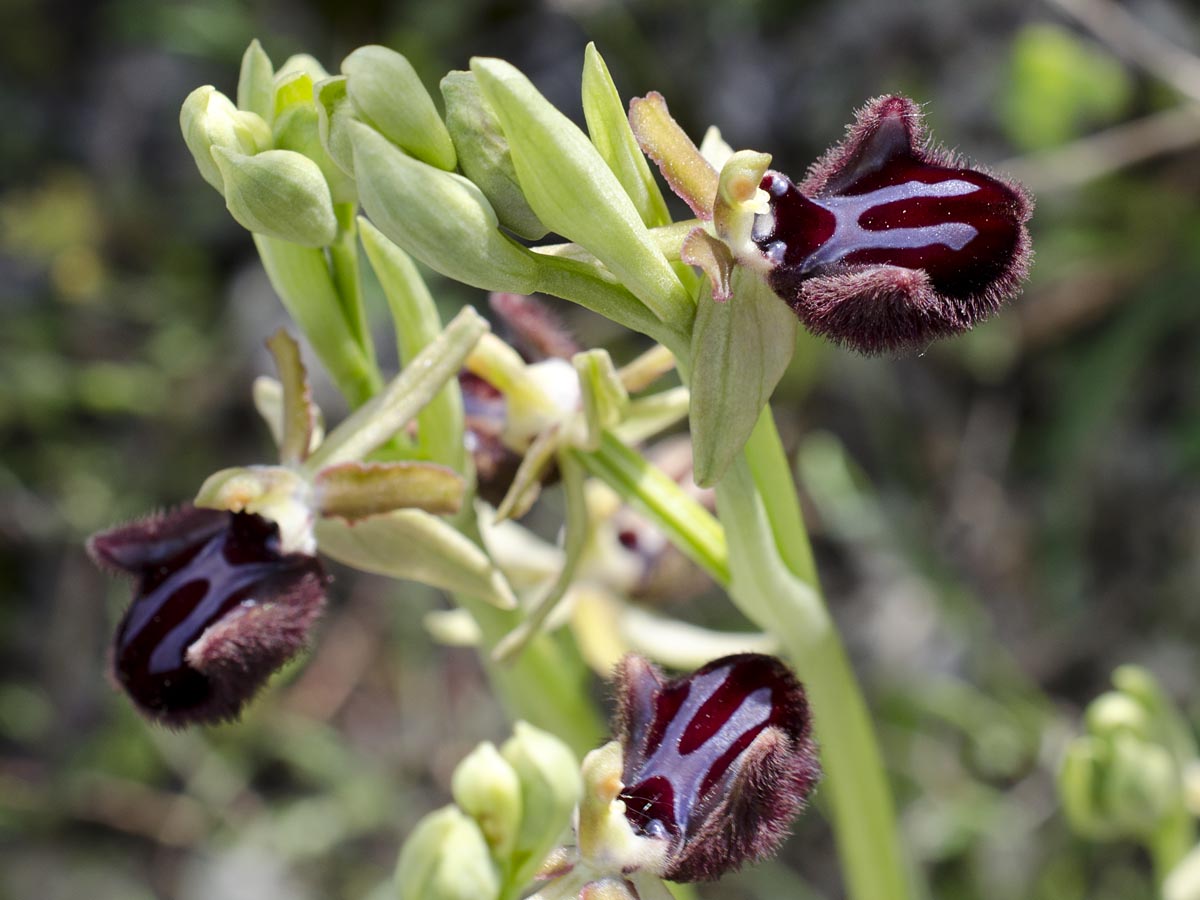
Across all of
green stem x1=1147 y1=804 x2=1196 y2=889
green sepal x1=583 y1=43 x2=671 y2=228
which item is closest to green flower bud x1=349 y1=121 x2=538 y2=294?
green sepal x1=583 y1=43 x2=671 y2=228

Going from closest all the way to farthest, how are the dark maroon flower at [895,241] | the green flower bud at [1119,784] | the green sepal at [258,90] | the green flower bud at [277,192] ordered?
the dark maroon flower at [895,241] → the green flower bud at [277,192] → the green sepal at [258,90] → the green flower bud at [1119,784]

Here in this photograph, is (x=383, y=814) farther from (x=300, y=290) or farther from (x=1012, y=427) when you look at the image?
(x=300, y=290)

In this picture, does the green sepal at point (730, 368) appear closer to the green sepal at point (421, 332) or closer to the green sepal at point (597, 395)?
the green sepal at point (597, 395)

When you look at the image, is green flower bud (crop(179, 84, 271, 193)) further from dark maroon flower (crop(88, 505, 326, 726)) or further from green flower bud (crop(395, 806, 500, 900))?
green flower bud (crop(395, 806, 500, 900))

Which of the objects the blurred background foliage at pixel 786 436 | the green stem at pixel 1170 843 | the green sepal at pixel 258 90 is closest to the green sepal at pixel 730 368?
the green sepal at pixel 258 90

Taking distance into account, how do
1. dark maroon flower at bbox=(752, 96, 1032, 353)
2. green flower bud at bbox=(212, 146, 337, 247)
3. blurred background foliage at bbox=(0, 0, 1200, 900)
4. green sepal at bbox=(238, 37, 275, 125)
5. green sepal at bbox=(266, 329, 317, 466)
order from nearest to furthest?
dark maroon flower at bbox=(752, 96, 1032, 353), green flower bud at bbox=(212, 146, 337, 247), green sepal at bbox=(238, 37, 275, 125), green sepal at bbox=(266, 329, 317, 466), blurred background foliage at bbox=(0, 0, 1200, 900)

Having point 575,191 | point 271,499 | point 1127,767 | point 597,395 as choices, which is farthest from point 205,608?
point 1127,767
